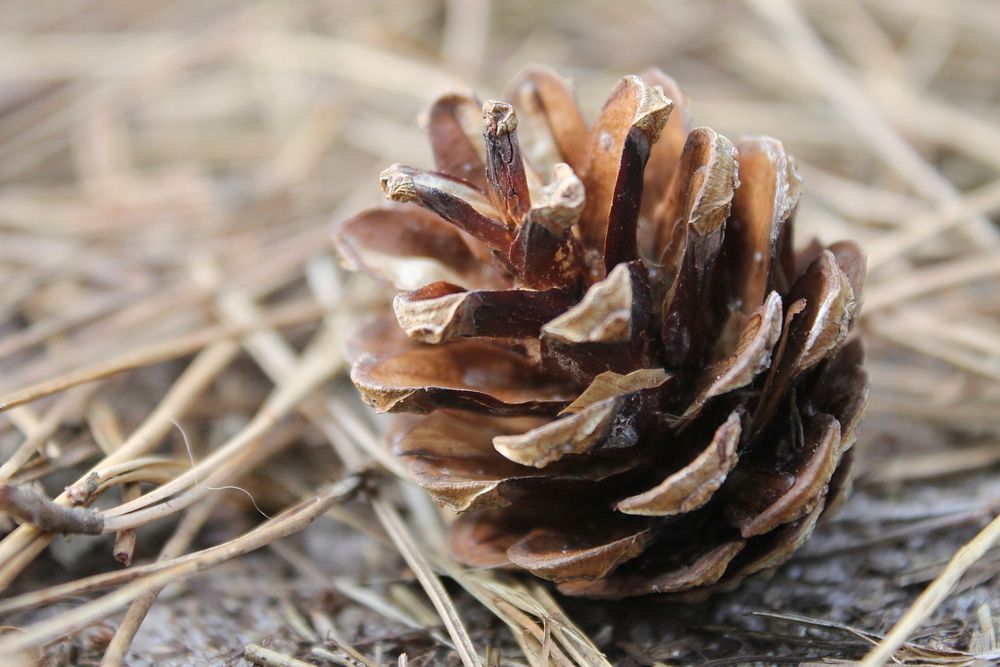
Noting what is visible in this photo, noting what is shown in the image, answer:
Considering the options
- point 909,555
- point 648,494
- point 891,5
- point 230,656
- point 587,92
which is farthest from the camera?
point 891,5

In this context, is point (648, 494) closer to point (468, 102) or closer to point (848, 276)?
point (848, 276)

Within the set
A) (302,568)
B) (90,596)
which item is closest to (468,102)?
(302,568)

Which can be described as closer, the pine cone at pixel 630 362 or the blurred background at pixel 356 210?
the pine cone at pixel 630 362

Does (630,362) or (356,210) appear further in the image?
(356,210)

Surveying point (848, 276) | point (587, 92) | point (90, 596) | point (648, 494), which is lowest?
point (90, 596)
